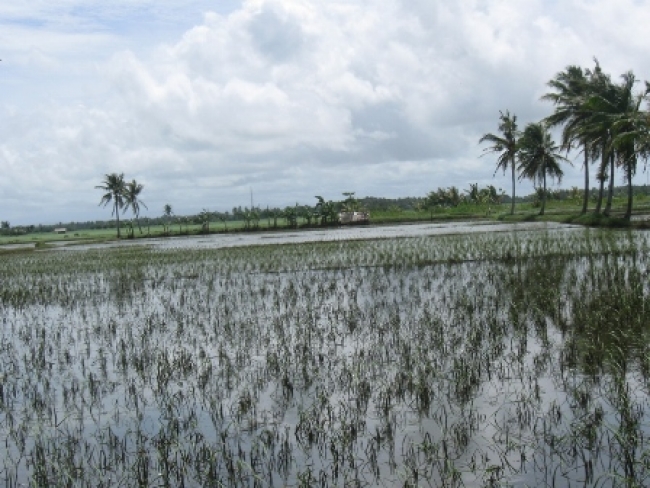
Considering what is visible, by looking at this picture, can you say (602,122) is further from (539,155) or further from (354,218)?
(354,218)

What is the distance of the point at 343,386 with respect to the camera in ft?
20.8

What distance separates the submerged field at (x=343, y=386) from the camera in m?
4.53

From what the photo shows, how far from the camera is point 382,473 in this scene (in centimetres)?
441

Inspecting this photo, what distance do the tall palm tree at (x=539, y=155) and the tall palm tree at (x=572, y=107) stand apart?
674cm

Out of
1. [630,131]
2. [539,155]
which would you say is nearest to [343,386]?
[630,131]

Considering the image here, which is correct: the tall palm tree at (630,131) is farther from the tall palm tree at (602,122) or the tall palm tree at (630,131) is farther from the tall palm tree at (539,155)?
the tall palm tree at (539,155)

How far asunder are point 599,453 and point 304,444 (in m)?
2.29

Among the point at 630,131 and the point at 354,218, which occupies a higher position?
the point at 630,131

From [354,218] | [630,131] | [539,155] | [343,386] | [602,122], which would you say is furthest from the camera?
[354,218]

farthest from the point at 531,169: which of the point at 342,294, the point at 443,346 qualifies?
the point at 443,346

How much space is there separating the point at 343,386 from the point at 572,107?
31567mm

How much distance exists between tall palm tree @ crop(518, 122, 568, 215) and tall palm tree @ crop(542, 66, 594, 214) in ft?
22.1

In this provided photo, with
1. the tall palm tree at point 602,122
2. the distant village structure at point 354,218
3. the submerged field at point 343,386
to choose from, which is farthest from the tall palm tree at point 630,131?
the distant village structure at point 354,218

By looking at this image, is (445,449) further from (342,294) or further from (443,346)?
(342,294)
